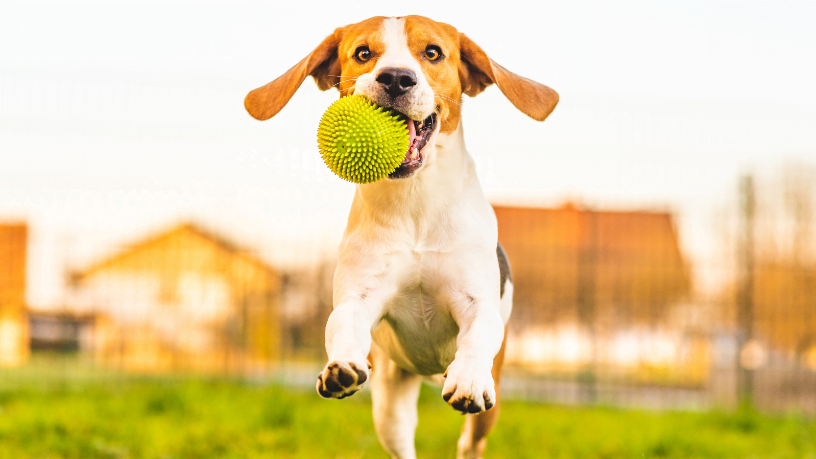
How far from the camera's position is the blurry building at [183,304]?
8031mm

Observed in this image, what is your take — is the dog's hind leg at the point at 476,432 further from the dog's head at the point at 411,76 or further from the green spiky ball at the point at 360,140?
the green spiky ball at the point at 360,140

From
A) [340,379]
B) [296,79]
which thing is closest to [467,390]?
[340,379]

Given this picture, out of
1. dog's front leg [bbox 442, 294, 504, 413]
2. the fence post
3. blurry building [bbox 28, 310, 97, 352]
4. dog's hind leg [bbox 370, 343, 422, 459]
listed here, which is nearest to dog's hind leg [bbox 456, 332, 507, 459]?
dog's hind leg [bbox 370, 343, 422, 459]

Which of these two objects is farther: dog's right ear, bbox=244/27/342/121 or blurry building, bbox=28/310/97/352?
blurry building, bbox=28/310/97/352

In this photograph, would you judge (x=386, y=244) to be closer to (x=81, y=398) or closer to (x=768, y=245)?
(x=81, y=398)

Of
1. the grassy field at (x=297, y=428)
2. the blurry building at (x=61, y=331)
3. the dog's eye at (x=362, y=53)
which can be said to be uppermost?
the dog's eye at (x=362, y=53)

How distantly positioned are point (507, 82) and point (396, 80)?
620 millimetres

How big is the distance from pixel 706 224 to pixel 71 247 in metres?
7.08

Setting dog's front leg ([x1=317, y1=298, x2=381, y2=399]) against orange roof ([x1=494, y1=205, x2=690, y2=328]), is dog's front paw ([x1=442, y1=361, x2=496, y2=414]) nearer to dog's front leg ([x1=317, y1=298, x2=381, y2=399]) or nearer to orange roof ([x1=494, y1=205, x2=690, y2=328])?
dog's front leg ([x1=317, y1=298, x2=381, y2=399])

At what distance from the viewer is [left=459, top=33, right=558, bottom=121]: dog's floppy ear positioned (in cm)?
282

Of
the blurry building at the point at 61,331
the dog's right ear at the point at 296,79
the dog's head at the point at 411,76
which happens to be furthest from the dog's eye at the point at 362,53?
the blurry building at the point at 61,331

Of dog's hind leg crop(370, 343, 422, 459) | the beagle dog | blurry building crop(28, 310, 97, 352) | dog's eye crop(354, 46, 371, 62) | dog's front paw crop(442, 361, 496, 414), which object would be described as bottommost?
blurry building crop(28, 310, 97, 352)

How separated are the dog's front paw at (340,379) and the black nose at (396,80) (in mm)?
863

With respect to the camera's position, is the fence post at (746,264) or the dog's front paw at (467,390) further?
the fence post at (746,264)
